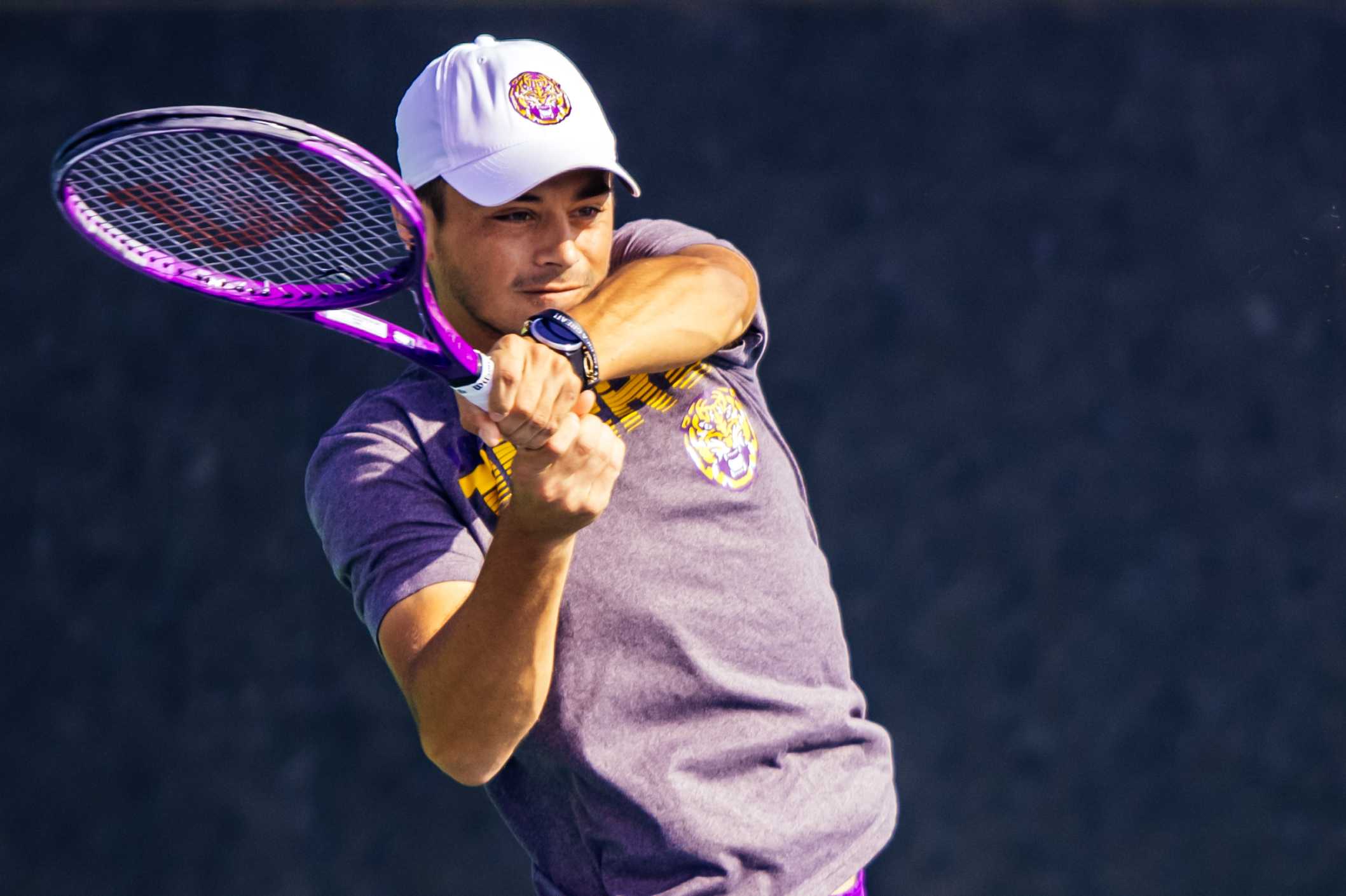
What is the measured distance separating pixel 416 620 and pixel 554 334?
0.34m

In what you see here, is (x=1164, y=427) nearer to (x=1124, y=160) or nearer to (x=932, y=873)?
(x=1124, y=160)

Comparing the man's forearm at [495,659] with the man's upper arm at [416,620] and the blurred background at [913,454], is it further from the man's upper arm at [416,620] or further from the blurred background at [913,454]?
the blurred background at [913,454]

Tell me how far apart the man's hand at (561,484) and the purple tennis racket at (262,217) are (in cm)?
11

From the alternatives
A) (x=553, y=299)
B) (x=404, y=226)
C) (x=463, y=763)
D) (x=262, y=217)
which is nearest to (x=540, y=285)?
(x=553, y=299)

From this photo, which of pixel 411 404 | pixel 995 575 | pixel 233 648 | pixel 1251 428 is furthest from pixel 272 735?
pixel 1251 428

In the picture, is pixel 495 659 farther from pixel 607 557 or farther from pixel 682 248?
pixel 682 248

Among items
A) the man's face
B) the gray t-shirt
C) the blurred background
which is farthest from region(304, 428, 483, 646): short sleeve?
the blurred background

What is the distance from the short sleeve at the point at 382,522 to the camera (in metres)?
1.82

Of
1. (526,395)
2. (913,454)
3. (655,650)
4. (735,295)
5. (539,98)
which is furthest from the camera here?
(913,454)

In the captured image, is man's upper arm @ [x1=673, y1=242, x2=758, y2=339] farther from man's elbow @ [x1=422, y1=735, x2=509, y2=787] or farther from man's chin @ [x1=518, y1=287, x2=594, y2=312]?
man's elbow @ [x1=422, y1=735, x2=509, y2=787]

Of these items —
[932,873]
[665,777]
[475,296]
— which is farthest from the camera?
[932,873]

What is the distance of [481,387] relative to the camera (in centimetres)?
170

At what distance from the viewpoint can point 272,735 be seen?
396 centimetres

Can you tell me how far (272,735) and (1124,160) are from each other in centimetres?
247
